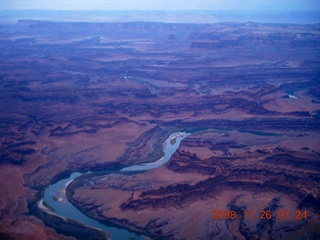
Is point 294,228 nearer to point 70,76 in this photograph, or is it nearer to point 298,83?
point 298,83

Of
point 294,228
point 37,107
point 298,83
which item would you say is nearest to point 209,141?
point 294,228

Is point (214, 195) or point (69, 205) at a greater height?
point (214, 195)
